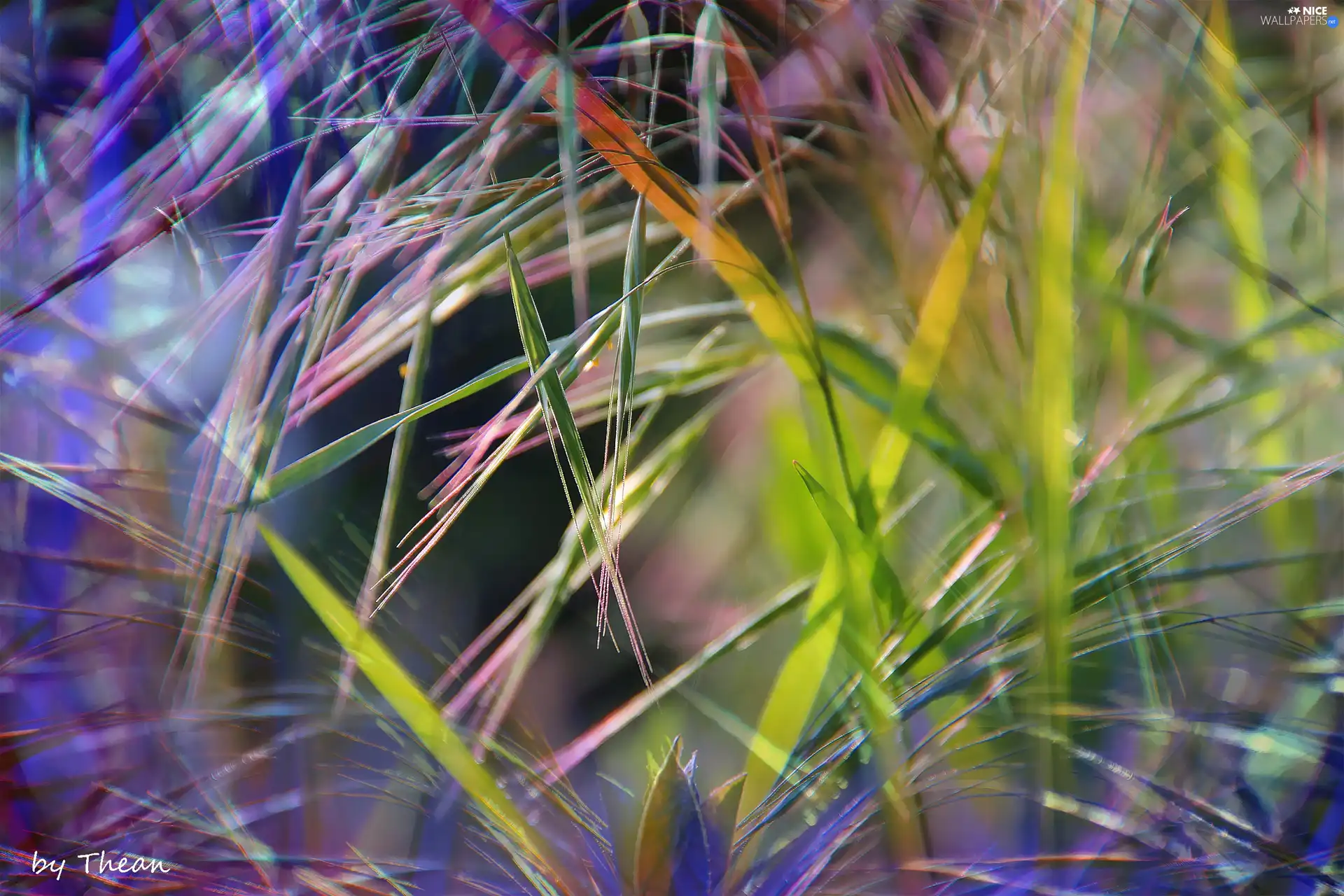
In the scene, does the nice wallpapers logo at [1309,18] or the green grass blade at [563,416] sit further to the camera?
the nice wallpapers logo at [1309,18]

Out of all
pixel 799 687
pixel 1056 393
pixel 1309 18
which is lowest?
pixel 799 687

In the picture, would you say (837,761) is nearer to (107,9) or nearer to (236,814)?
(236,814)

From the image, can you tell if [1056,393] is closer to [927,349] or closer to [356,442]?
[927,349]

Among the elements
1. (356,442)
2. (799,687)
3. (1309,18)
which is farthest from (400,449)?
(1309,18)
